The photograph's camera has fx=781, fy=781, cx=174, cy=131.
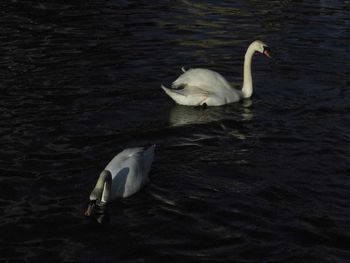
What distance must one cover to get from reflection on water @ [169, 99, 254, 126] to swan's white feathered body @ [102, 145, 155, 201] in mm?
2790

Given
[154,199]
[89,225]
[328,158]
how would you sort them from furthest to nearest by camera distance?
[328,158] < [154,199] < [89,225]

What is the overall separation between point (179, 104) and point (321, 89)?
316cm

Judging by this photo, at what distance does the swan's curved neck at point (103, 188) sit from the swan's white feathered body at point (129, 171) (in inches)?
7.5

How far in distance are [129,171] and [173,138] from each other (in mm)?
2499

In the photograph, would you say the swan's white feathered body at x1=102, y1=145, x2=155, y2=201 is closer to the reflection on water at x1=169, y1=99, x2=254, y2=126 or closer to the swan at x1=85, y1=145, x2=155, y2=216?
the swan at x1=85, y1=145, x2=155, y2=216

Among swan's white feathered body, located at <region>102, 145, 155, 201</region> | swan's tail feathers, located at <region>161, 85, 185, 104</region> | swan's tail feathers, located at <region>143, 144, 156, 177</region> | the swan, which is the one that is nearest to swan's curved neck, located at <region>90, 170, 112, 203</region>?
the swan

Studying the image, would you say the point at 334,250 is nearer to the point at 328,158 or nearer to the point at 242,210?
the point at 242,210

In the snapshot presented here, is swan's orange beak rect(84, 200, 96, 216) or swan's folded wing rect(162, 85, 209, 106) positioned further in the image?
swan's folded wing rect(162, 85, 209, 106)

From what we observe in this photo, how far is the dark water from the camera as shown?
9742mm

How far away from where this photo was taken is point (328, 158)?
40.7 ft

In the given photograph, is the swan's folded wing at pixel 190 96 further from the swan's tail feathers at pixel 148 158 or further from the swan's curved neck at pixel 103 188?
the swan's curved neck at pixel 103 188

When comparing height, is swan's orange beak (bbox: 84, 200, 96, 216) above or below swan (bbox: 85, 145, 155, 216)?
below

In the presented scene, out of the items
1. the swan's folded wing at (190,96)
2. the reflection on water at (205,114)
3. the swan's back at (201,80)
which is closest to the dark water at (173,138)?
the reflection on water at (205,114)

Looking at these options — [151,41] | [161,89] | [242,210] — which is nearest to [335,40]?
[151,41]
